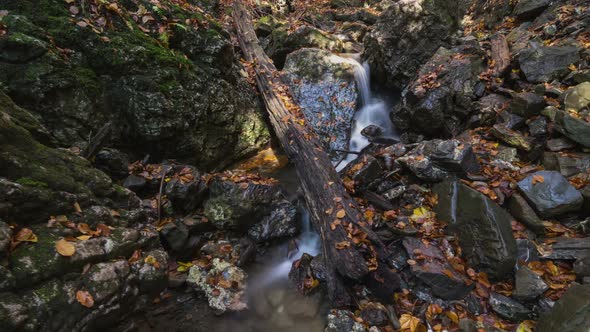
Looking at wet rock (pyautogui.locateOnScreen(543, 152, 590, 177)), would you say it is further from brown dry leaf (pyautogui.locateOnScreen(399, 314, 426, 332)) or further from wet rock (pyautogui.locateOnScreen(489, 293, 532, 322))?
brown dry leaf (pyautogui.locateOnScreen(399, 314, 426, 332))

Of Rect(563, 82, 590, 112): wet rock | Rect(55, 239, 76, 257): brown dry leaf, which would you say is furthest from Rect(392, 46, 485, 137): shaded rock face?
Rect(55, 239, 76, 257): brown dry leaf

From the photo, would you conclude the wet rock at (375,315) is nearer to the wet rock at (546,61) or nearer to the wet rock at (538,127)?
the wet rock at (538,127)

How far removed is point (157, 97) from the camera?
210 inches

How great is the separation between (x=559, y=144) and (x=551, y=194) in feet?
4.50

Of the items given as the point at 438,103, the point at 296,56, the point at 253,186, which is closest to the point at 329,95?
the point at 296,56

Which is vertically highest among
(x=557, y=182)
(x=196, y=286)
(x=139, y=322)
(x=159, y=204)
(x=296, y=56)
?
(x=296, y=56)

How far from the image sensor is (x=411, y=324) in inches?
142

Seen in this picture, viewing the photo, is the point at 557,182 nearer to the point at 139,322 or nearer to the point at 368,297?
the point at 368,297

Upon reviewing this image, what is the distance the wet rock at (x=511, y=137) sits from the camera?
5.37 m

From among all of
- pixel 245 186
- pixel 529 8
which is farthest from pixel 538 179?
pixel 529 8

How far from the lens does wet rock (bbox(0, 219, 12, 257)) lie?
7.55ft

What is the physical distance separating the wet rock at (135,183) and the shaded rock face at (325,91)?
176 inches

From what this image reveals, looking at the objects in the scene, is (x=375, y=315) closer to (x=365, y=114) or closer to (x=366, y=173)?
(x=366, y=173)

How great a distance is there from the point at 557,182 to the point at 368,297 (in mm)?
3222
